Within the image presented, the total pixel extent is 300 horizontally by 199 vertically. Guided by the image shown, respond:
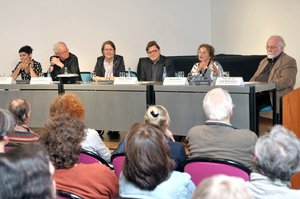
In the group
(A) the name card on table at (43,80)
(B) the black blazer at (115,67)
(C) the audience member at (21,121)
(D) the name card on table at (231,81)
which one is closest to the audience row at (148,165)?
(C) the audience member at (21,121)

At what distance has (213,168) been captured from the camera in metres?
2.16

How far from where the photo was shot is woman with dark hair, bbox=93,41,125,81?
5.79m

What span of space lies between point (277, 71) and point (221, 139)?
9.27 feet

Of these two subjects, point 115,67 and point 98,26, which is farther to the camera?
point 98,26

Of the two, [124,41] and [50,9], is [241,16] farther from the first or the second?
[50,9]

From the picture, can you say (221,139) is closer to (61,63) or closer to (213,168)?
A: (213,168)

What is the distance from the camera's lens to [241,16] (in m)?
7.74

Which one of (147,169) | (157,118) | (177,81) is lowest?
(147,169)

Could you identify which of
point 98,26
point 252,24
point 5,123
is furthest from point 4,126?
point 252,24

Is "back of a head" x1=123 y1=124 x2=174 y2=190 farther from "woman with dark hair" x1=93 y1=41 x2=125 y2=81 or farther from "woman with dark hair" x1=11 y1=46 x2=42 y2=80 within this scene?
"woman with dark hair" x1=11 y1=46 x2=42 y2=80

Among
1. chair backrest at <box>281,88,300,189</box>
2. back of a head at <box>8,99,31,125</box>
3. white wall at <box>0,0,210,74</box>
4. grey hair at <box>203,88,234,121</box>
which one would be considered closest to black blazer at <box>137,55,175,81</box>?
white wall at <box>0,0,210,74</box>

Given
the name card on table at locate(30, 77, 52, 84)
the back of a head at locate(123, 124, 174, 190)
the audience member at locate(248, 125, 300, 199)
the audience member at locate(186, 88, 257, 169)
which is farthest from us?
the name card on table at locate(30, 77, 52, 84)

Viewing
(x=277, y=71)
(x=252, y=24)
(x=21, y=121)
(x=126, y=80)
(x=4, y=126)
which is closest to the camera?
(x=4, y=126)

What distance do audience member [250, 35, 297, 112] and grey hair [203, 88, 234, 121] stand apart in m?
2.08
